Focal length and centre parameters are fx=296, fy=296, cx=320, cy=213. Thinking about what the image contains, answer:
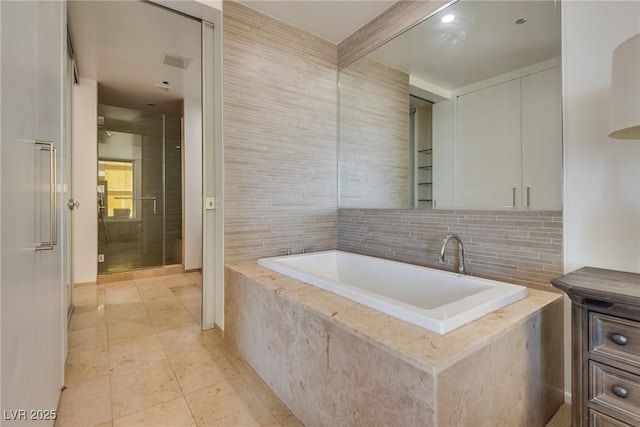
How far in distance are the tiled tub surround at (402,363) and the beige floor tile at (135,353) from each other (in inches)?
34.1

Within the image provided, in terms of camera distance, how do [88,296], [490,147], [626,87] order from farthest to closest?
[88,296] → [490,147] → [626,87]

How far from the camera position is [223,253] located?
237 centimetres

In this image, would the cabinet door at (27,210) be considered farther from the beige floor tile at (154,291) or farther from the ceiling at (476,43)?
the ceiling at (476,43)

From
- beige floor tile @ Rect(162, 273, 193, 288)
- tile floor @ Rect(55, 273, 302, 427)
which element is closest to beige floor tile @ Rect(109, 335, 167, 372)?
tile floor @ Rect(55, 273, 302, 427)

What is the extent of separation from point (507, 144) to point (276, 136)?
180cm

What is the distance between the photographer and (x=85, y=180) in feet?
12.0

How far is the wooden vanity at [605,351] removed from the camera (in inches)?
41.5

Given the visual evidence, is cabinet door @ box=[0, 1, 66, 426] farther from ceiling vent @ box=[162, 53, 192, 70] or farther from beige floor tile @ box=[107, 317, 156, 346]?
ceiling vent @ box=[162, 53, 192, 70]

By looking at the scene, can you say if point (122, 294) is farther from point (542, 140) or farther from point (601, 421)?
point (542, 140)

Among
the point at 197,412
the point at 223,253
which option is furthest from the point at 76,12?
the point at 197,412

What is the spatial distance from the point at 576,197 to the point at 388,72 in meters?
1.87

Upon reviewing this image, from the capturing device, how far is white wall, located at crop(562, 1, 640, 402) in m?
1.42

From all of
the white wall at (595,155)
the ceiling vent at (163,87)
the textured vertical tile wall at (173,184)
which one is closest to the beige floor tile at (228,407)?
the white wall at (595,155)

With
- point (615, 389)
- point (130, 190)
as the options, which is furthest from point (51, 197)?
point (130, 190)
